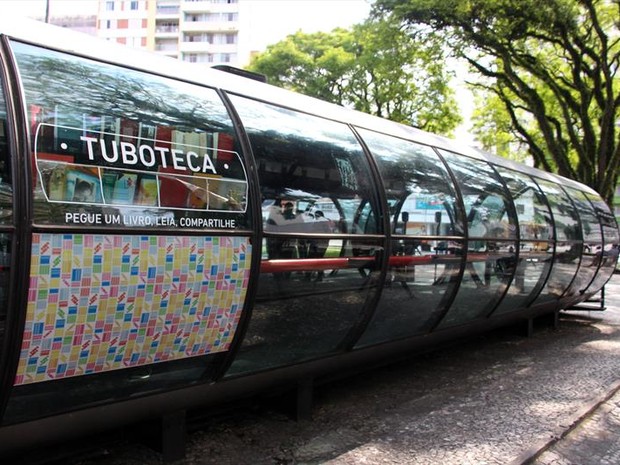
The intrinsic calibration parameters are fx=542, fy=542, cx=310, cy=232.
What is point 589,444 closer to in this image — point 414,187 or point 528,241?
point 414,187

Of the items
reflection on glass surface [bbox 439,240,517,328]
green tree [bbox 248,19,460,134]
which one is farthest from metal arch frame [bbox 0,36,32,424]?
green tree [bbox 248,19,460,134]

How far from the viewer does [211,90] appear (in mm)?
3311

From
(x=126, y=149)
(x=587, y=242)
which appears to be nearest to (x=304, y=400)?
(x=126, y=149)

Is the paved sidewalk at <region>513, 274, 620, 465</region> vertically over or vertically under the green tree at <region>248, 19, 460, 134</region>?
under

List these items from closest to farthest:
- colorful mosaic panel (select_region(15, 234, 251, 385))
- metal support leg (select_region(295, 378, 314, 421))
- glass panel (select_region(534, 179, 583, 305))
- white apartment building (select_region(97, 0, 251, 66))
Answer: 1. colorful mosaic panel (select_region(15, 234, 251, 385))
2. metal support leg (select_region(295, 378, 314, 421))
3. glass panel (select_region(534, 179, 583, 305))
4. white apartment building (select_region(97, 0, 251, 66))

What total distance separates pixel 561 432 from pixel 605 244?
6247 millimetres

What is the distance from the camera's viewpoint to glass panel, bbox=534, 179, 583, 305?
745 cm

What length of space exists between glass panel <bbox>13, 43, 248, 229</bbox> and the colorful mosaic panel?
12 centimetres

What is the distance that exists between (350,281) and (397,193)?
900 mm

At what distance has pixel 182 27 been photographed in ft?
226

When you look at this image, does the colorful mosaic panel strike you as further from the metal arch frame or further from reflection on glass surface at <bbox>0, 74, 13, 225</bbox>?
reflection on glass surface at <bbox>0, 74, 13, 225</bbox>

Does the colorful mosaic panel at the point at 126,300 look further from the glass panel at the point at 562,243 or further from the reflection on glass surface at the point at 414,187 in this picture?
the glass panel at the point at 562,243

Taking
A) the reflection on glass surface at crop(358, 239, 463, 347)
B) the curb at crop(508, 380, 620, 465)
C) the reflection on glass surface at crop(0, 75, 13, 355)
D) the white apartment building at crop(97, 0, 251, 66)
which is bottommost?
the curb at crop(508, 380, 620, 465)

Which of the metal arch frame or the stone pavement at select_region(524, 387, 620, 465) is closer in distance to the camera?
the metal arch frame
